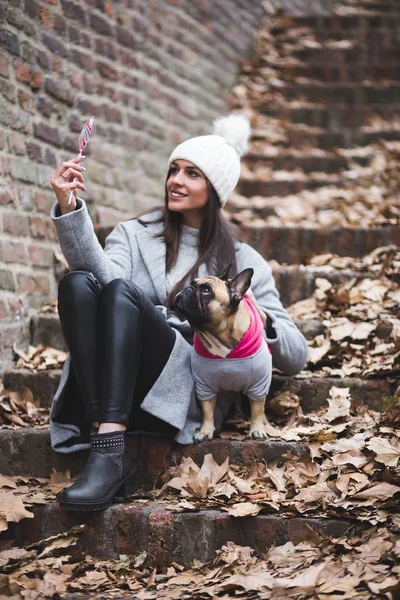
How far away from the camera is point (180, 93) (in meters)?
6.61

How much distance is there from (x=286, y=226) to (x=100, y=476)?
2.55 metres

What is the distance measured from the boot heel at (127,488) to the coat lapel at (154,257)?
0.90 metres

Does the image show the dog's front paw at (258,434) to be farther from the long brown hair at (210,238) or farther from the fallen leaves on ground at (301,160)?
the fallen leaves on ground at (301,160)

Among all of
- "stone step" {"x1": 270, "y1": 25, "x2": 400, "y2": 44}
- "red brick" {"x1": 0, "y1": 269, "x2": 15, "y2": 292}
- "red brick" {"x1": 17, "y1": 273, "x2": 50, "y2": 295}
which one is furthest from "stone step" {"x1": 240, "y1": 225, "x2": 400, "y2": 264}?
"stone step" {"x1": 270, "y1": 25, "x2": 400, "y2": 44}

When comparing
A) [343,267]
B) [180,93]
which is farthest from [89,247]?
[180,93]

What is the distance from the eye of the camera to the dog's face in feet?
9.22

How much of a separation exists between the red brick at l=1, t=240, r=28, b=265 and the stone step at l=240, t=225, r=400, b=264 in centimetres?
141

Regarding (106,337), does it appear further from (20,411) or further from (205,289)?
(20,411)

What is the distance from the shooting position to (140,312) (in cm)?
295

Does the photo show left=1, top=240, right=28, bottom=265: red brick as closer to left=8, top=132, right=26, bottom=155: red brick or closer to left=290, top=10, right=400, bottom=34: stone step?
left=8, top=132, right=26, bottom=155: red brick

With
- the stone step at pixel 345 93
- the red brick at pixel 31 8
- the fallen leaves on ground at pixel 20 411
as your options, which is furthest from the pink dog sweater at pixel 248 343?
the stone step at pixel 345 93

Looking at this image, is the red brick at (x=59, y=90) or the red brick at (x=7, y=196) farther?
the red brick at (x=59, y=90)

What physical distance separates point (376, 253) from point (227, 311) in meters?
1.91

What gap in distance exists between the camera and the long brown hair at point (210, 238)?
11.4 ft
